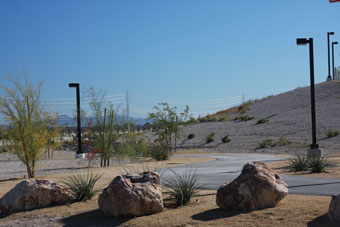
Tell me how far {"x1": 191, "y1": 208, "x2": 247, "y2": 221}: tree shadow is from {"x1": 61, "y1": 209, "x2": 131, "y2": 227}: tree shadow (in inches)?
57.3

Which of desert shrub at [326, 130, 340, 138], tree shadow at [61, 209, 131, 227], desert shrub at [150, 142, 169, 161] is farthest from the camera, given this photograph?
desert shrub at [326, 130, 340, 138]

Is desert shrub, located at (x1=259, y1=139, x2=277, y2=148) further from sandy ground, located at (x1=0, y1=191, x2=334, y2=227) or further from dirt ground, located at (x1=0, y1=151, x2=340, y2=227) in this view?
sandy ground, located at (x1=0, y1=191, x2=334, y2=227)

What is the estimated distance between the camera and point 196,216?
337 inches

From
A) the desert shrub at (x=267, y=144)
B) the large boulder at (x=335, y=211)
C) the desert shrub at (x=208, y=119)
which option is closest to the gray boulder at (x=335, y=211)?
the large boulder at (x=335, y=211)

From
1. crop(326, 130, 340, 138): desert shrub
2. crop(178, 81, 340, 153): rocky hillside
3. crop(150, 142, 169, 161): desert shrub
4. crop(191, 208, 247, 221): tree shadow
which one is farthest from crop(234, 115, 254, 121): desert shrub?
crop(191, 208, 247, 221): tree shadow

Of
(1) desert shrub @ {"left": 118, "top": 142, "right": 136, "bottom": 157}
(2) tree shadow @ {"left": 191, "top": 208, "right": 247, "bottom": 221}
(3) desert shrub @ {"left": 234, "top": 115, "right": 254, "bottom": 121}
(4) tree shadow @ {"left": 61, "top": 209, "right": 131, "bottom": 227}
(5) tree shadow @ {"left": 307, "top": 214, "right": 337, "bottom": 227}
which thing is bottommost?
(4) tree shadow @ {"left": 61, "top": 209, "right": 131, "bottom": 227}

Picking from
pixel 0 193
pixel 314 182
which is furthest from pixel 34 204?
pixel 314 182

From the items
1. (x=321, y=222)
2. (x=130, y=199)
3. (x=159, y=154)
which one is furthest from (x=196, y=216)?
(x=159, y=154)

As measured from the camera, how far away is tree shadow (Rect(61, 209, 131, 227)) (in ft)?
28.5

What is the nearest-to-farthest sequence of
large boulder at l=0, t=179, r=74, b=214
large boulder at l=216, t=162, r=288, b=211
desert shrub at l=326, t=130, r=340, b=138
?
large boulder at l=216, t=162, r=288, b=211 → large boulder at l=0, t=179, r=74, b=214 → desert shrub at l=326, t=130, r=340, b=138

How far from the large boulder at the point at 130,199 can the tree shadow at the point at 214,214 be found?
0.97m

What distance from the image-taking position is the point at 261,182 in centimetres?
852

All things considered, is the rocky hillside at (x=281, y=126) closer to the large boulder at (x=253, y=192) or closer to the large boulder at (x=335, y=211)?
the large boulder at (x=253, y=192)

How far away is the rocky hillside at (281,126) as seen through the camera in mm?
37125
